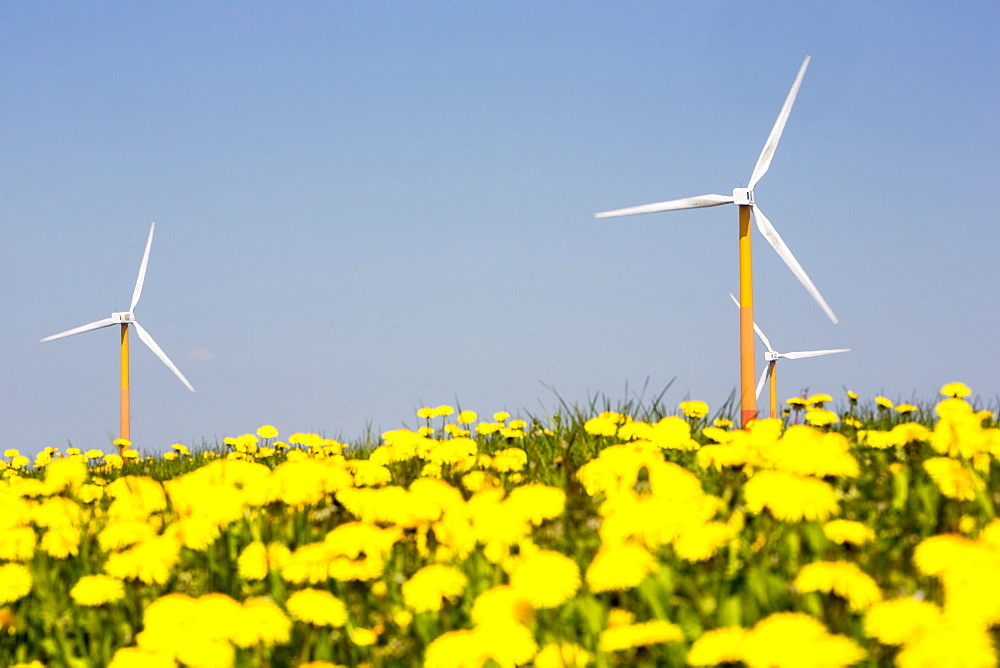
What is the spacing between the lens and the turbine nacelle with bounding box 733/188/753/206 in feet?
52.1

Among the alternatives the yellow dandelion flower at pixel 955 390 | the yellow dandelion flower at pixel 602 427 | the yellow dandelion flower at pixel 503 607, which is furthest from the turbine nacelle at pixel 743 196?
the yellow dandelion flower at pixel 503 607

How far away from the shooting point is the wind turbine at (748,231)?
1397cm

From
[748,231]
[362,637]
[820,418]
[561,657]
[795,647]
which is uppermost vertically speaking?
[748,231]

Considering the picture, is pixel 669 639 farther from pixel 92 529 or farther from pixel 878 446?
pixel 92 529

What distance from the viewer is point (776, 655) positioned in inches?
88.7

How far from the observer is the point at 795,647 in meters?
2.27

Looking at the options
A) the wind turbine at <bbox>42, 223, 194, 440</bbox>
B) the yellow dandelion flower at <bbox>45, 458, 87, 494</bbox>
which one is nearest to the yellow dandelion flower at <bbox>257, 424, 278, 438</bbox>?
the yellow dandelion flower at <bbox>45, 458, 87, 494</bbox>

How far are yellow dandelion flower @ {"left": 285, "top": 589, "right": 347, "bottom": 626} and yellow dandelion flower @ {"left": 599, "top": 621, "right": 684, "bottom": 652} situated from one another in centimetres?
111

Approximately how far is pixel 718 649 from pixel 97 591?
2.65m

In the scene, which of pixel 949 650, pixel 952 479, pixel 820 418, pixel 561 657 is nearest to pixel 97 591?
pixel 561 657

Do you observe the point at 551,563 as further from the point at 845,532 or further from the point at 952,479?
the point at 952,479

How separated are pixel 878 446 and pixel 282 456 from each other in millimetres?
5865

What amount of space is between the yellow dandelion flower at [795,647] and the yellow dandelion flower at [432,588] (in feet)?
3.85

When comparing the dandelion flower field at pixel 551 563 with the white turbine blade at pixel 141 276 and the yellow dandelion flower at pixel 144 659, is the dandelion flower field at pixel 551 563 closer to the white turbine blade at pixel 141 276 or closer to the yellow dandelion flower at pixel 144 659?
the yellow dandelion flower at pixel 144 659
